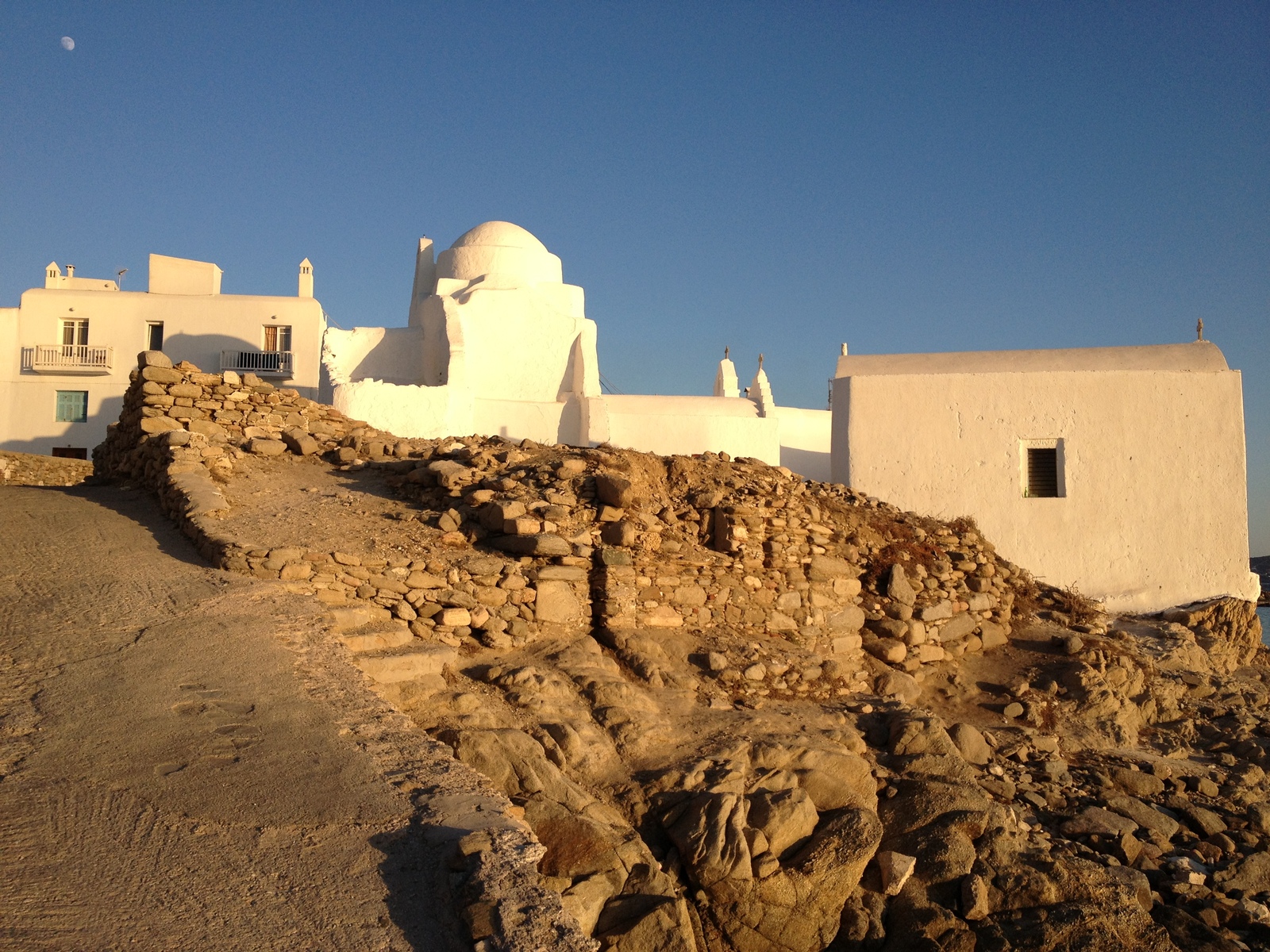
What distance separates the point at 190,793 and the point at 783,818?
284 cm

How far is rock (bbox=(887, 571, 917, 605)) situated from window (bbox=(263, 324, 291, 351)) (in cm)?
1895

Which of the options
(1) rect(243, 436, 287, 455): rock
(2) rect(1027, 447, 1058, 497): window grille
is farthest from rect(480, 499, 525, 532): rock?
(2) rect(1027, 447, 1058, 497): window grille

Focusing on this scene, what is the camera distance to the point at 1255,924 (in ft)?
19.1

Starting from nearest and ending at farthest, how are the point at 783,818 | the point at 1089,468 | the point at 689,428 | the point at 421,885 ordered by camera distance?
the point at 421,885 → the point at 783,818 → the point at 1089,468 → the point at 689,428

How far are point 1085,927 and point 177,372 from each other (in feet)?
30.1

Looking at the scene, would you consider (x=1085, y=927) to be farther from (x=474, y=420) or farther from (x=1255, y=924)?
(x=474, y=420)

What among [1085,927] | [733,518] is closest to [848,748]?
[1085,927]

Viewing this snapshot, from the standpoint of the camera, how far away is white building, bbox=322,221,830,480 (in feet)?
65.6

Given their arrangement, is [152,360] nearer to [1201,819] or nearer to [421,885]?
[421,885]

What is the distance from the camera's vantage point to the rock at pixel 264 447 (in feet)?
31.9

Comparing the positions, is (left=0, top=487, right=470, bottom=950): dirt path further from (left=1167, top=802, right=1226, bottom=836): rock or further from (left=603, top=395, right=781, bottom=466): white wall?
(left=603, top=395, right=781, bottom=466): white wall

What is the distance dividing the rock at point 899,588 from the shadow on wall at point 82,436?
2079cm

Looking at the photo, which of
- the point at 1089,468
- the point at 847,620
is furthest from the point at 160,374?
the point at 1089,468

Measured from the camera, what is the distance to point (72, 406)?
24.0 meters
